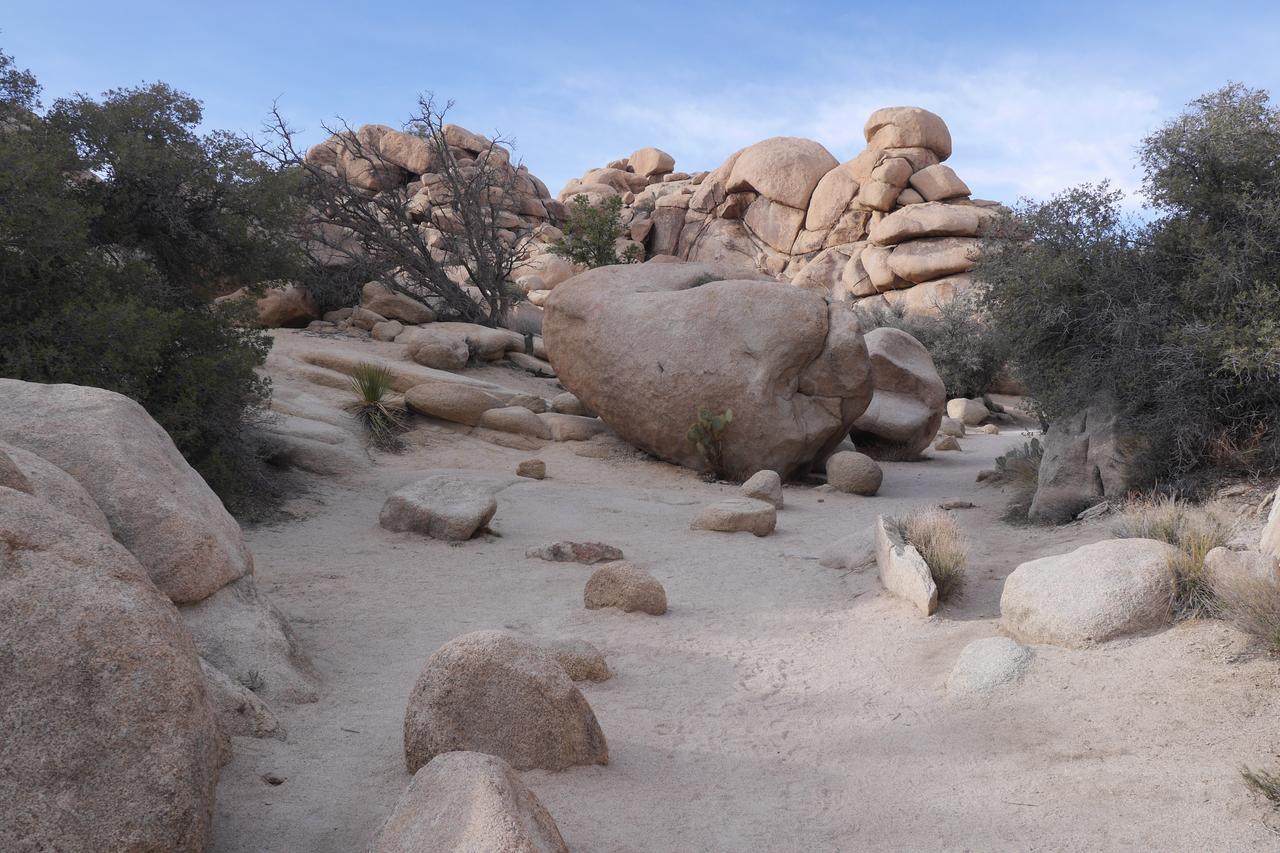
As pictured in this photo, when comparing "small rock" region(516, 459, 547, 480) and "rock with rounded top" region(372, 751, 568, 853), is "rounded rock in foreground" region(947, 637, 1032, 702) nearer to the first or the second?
"rock with rounded top" region(372, 751, 568, 853)

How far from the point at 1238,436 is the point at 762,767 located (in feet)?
20.1

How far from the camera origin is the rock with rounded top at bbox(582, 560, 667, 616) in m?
6.54

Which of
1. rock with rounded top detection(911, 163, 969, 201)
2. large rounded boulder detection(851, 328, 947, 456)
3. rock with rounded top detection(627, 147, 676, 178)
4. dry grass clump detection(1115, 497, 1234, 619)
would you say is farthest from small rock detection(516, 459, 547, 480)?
rock with rounded top detection(627, 147, 676, 178)

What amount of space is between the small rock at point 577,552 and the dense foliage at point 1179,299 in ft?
15.7

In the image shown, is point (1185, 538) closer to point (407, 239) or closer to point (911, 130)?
point (407, 239)

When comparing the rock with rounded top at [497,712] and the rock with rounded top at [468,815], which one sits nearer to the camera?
the rock with rounded top at [468,815]

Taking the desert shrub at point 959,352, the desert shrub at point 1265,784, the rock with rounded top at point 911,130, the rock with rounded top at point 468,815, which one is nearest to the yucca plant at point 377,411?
the rock with rounded top at point 468,815

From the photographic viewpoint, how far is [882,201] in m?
30.8

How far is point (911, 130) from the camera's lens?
102ft

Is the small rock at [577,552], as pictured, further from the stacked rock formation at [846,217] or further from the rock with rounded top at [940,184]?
the rock with rounded top at [940,184]

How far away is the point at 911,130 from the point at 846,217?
3.42 m

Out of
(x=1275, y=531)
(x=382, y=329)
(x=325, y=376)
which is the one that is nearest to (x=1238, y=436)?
(x=1275, y=531)

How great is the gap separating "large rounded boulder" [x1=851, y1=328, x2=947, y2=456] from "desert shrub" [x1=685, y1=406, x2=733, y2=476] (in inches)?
145

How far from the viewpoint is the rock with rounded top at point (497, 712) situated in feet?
12.6
